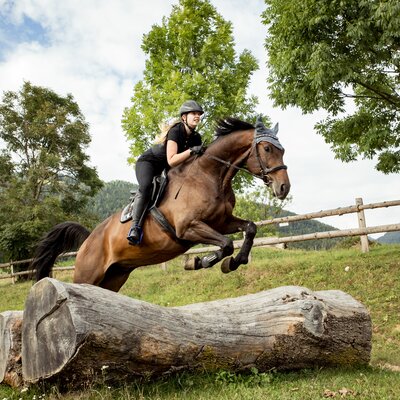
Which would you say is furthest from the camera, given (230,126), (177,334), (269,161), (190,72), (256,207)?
(256,207)

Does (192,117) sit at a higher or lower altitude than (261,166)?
higher

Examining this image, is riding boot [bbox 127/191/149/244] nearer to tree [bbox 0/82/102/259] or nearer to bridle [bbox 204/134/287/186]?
bridle [bbox 204/134/287/186]

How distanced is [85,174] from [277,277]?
19099 mm

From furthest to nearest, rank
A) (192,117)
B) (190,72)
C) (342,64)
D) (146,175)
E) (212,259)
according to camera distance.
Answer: (190,72), (342,64), (146,175), (192,117), (212,259)

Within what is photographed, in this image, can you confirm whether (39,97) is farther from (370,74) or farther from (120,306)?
(120,306)

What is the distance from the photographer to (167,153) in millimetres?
5949

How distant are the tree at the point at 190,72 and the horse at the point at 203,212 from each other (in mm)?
12141

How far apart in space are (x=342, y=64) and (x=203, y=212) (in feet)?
23.7

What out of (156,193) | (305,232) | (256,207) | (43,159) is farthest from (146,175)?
(305,232)

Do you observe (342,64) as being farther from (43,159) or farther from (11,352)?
(43,159)

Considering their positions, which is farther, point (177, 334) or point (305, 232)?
point (305, 232)

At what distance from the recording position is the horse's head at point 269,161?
5.32m

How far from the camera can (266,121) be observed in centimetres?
2048

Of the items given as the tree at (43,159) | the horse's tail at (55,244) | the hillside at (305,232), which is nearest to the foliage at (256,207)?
the hillside at (305,232)
